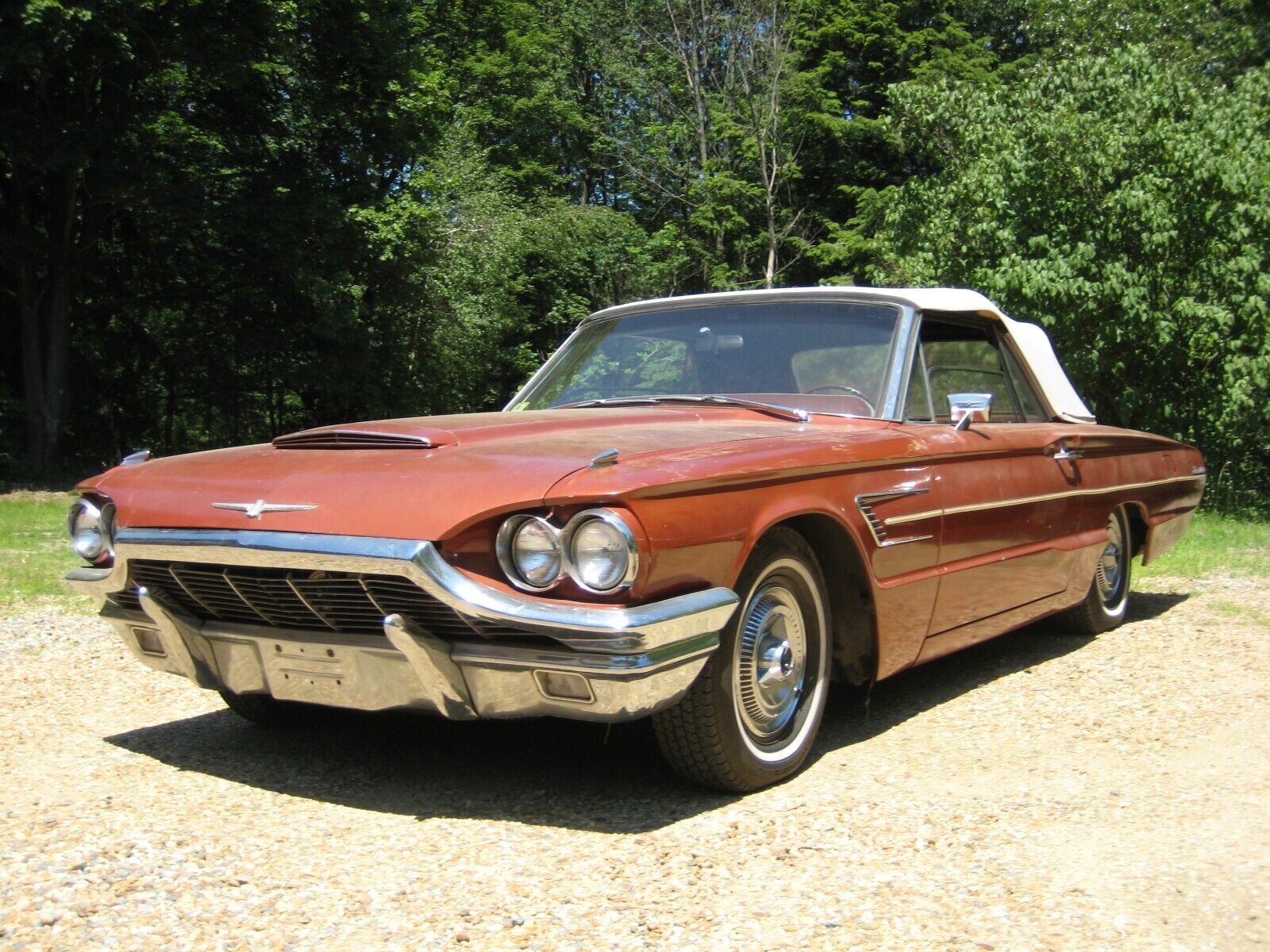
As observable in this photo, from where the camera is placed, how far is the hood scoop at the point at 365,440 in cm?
386

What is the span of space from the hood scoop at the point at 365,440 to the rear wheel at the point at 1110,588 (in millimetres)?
3650

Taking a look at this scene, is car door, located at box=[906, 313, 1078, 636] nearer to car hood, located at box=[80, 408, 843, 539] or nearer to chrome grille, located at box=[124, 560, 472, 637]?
car hood, located at box=[80, 408, 843, 539]

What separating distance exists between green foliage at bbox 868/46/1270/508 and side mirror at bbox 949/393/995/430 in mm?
9325

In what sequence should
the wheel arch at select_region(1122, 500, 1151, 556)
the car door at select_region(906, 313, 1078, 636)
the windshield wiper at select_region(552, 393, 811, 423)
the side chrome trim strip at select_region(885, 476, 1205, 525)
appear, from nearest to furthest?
1. the side chrome trim strip at select_region(885, 476, 1205, 525)
2. the windshield wiper at select_region(552, 393, 811, 423)
3. the car door at select_region(906, 313, 1078, 636)
4. the wheel arch at select_region(1122, 500, 1151, 556)

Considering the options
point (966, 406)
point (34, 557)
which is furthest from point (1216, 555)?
point (34, 557)

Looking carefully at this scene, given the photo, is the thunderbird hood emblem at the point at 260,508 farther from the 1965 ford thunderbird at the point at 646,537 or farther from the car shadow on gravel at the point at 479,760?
the car shadow on gravel at the point at 479,760

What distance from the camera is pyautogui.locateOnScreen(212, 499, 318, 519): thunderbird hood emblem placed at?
3508 millimetres

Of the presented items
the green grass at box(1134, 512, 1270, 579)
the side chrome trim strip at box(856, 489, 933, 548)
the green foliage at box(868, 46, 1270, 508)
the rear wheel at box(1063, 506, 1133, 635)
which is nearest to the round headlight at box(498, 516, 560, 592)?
the side chrome trim strip at box(856, 489, 933, 548)

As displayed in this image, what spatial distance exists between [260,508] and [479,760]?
120 centimetres

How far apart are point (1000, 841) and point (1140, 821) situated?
0.47 meters

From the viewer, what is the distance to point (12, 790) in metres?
3.84

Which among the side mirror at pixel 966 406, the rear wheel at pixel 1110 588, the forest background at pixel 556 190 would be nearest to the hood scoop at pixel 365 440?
the side mirror at pixel 966 406

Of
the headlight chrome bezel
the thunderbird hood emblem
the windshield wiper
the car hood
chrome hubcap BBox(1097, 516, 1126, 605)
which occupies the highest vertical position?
the windshield wiper

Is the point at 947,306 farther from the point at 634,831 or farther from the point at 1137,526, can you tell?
the point at 634,831
